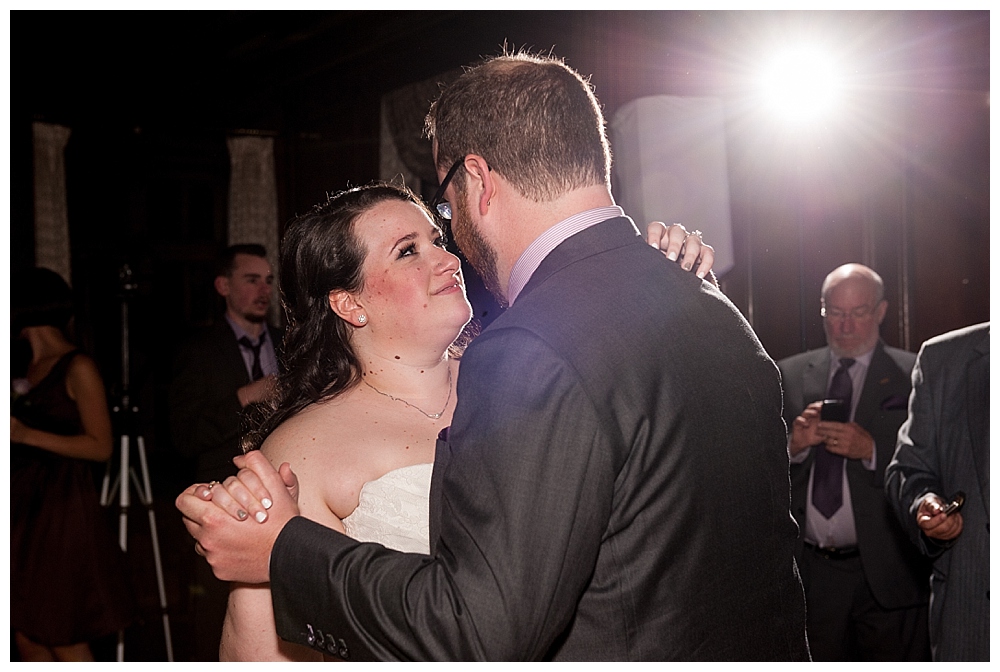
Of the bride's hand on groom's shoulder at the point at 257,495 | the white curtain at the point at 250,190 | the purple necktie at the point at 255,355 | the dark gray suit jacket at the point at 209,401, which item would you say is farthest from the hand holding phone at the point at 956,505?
the white curtain at the point at 250,190

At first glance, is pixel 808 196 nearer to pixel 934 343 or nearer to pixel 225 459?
pixel 934 343

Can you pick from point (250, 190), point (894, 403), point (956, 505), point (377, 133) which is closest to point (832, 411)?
point (894, 403)

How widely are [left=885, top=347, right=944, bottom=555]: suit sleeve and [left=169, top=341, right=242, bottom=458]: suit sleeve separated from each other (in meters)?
2.60

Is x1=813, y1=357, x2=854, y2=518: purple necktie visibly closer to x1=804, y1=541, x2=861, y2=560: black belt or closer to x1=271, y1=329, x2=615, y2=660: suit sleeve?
x1=804, y1=541, x2=861, y2=560: black belt

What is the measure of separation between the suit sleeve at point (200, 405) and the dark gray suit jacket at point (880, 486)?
245cm

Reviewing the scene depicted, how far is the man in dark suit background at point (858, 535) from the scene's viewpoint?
3.57 m

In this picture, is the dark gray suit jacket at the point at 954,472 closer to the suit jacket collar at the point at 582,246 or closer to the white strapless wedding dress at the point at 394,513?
the white strapless wedding dress at the point at 394,513

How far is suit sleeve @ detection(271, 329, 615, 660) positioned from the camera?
110 cm

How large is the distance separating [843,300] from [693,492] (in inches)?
122

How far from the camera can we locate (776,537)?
1.36 metres

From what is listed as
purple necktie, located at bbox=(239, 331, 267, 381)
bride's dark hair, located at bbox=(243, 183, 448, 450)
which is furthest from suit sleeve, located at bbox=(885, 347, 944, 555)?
purple necktie, located at bbox=(239, 331, 267, 381)

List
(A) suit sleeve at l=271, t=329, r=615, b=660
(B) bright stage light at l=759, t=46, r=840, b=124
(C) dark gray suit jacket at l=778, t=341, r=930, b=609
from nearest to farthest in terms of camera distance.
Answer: (A) suit sleeve at l=271, t=329, r=615, b=660 → (C) dark gray suit jacket at l=778, t=341, r=930, b=609 → (B) bright stage light at l=759, t=46, r=840, b=124

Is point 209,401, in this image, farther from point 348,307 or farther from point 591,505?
point 591,505
